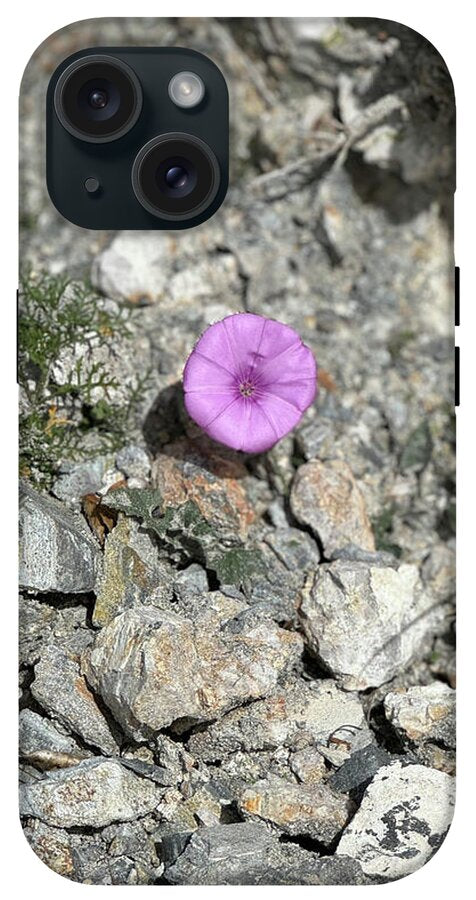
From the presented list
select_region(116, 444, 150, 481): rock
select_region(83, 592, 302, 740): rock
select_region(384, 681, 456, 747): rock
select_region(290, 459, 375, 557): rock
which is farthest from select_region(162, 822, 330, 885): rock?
select_region(116, 444, 150, 481): rock

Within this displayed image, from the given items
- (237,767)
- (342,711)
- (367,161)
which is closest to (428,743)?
(342,711)

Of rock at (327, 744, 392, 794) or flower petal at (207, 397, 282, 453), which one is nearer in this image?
rock at (327, 744, 392, 794)

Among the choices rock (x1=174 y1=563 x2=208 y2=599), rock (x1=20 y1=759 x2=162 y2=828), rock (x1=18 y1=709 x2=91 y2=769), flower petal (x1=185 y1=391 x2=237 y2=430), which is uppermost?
flower petal (x1=185 y1=391 x2=237 y2=430)

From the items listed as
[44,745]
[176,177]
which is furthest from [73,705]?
[176,177]

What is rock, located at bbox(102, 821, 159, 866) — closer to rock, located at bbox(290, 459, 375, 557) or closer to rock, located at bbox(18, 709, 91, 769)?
rock, located at bbox(18, 709, 91, 769)

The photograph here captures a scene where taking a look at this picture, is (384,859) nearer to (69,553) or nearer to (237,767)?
(237,767)

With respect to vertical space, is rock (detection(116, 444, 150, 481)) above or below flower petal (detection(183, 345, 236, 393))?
below

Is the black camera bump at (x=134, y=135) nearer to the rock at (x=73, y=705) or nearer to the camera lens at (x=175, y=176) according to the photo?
the camera lens at (x=175, y=176)
